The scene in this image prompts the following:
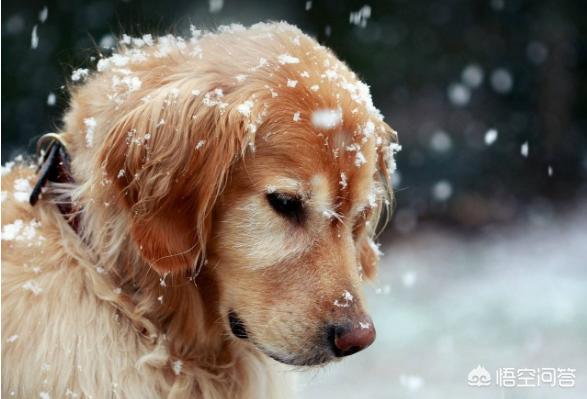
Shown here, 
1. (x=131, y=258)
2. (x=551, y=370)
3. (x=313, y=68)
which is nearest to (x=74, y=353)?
(x=131, y=258)

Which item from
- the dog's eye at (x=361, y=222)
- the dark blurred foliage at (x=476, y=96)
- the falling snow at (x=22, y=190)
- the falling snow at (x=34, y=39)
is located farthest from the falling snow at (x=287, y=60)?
the dark blurred foliage at (x=476, y=96)

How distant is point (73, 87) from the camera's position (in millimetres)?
2641

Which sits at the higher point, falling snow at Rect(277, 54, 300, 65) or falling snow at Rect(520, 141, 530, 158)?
falling snow at Rect(277, 54, 300, 65)

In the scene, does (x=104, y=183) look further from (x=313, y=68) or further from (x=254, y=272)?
(x=313, y=68)

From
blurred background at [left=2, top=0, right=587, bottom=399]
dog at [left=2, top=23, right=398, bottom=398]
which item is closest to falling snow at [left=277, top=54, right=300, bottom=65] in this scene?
dog at [left=2, top=23, right=398, bottom=398]

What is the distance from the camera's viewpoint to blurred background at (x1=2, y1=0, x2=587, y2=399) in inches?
250

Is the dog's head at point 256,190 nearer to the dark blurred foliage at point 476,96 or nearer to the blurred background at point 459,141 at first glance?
the blurred background at point 459,141

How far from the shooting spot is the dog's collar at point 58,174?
243 centimetres

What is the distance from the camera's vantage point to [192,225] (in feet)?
7.41

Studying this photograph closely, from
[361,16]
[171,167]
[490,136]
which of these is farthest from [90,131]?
[490,136]

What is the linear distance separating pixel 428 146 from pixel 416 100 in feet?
1.62

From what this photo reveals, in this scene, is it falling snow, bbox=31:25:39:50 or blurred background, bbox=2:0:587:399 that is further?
blurred background, bbox=2:0:587:399

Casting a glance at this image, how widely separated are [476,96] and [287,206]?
21.9 ft

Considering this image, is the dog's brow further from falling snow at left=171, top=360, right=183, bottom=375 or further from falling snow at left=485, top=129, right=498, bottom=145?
falling snow at left=485, top=129, right=498, bottom=145
